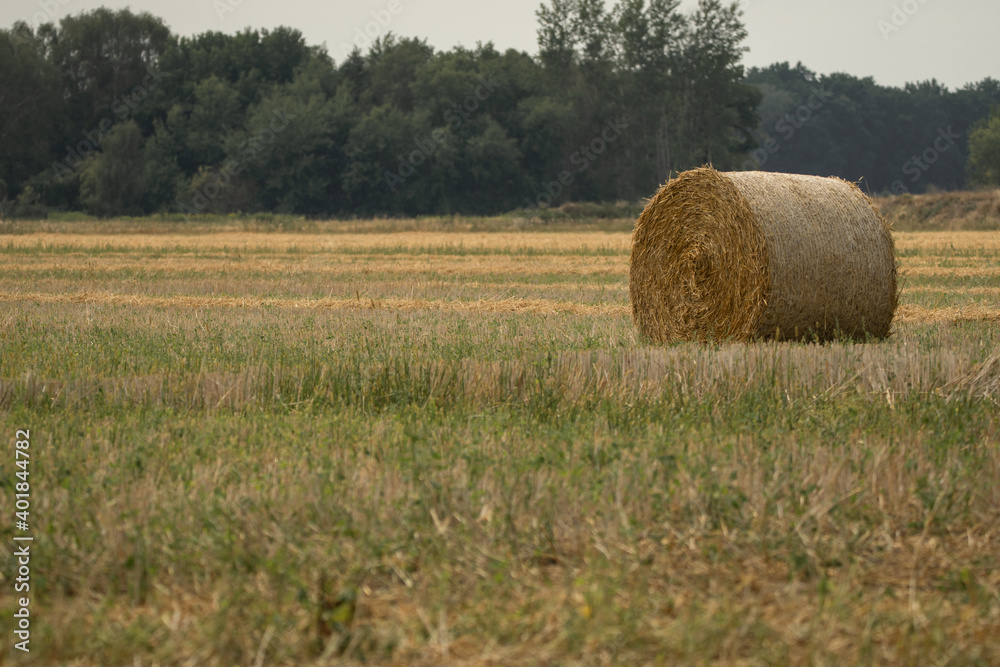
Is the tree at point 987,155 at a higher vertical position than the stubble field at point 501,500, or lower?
higher

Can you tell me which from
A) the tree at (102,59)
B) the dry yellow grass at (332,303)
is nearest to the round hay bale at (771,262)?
the dry yellow grass at (332,303)

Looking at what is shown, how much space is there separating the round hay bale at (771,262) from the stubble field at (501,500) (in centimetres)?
132

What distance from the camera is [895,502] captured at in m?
5.24

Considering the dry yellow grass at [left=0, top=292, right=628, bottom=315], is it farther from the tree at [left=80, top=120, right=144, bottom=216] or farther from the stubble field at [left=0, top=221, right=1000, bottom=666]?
the tree at [left=80, top=120, right=144, bottom=216]

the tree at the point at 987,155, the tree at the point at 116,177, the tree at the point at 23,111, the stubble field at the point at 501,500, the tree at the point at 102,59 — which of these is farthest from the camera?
the tree at the point at 987,155

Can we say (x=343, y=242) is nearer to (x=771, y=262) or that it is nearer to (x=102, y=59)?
(x=771, y=262)

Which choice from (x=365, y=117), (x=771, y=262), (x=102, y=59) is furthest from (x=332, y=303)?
(x=102, y=59)

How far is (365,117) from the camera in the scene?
2746 inches

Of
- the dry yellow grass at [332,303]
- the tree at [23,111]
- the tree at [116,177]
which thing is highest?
the tree at [23,111]

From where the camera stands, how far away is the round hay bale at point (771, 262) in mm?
10758

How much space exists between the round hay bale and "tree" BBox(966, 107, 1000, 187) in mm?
78462

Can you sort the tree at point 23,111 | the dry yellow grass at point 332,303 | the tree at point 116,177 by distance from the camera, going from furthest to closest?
1. the tree at point 23,111
2. the tree at point 116,177
3. the dry yellow grass at point 332,303

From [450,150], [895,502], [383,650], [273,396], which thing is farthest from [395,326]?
[450,150]

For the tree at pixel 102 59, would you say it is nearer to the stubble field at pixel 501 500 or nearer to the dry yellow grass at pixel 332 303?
the dry yellow grass at pixel 332 303
